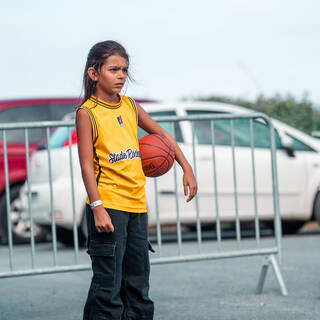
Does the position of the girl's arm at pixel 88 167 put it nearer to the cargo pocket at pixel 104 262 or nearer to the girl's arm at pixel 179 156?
the cargo pocket at pixel 104 262

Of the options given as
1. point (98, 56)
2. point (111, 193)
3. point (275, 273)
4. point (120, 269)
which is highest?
point (98, 56)

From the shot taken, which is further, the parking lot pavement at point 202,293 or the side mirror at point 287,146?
the side mirror at point 287,146

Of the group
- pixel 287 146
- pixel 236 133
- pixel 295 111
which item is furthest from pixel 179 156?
pixel 295 111

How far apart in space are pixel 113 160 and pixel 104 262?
0.52 metres

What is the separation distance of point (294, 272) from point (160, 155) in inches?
127

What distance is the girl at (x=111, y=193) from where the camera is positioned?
4125 millimetres

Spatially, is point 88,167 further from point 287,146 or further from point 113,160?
point 287,146

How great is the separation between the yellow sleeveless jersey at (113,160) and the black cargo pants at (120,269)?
0.07 meters

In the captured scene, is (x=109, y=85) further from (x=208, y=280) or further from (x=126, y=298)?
(x=208, y=280)

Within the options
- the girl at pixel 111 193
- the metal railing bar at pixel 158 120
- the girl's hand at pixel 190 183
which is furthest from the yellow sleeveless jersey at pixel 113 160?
the metal railing bar at pixel 158 120

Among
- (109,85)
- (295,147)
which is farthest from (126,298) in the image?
(295,147)

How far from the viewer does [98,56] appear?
423cm

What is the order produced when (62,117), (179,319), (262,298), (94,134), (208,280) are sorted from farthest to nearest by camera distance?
(62,117)
(208,280)
(262,298)
(179,319)
(94,134)

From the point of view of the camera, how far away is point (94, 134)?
4152 mm
